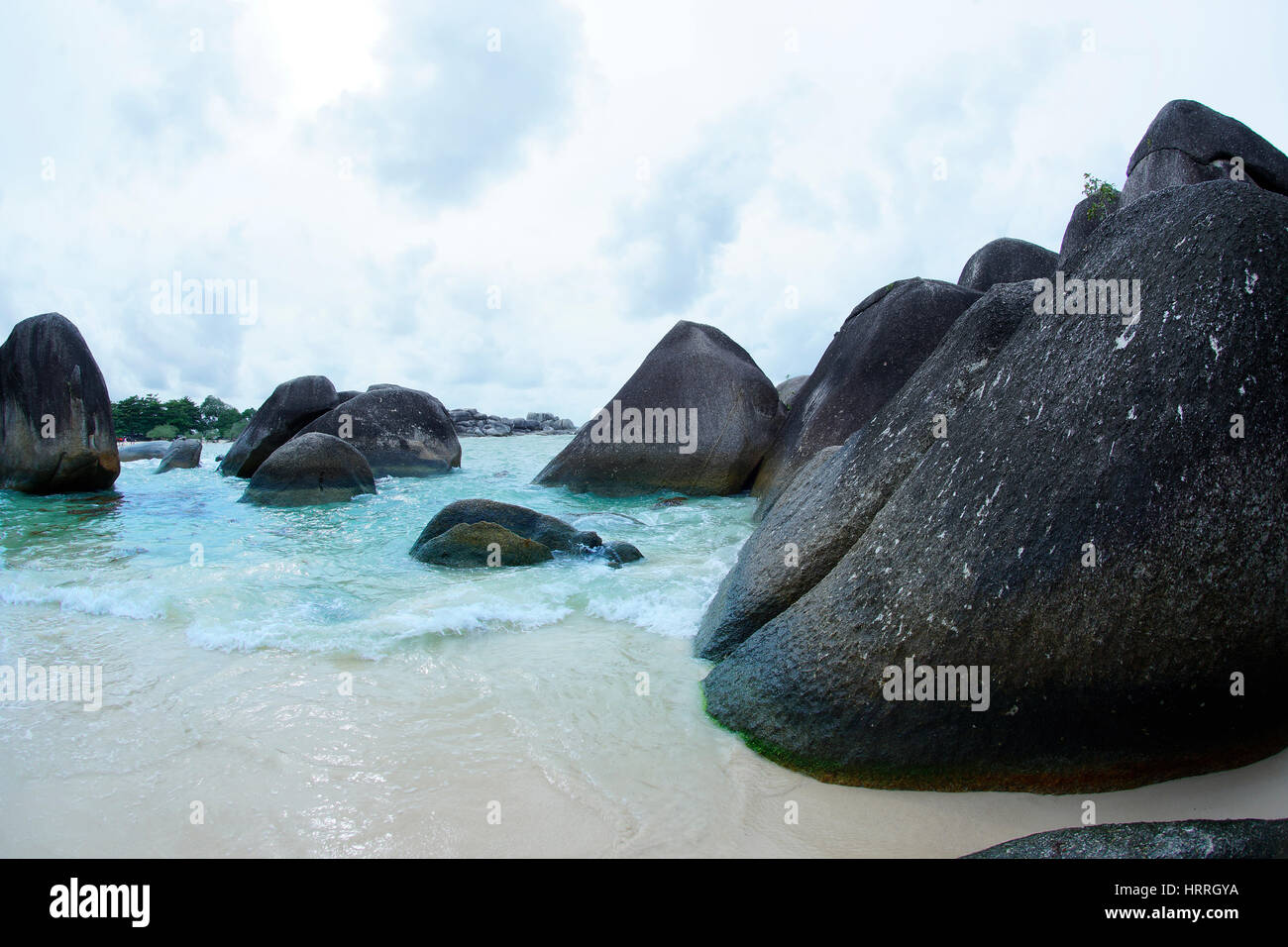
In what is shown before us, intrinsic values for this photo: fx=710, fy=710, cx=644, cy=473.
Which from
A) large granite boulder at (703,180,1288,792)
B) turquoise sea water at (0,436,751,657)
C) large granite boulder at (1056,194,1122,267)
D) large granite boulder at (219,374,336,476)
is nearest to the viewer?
large granite boulder at (703,180,1288,792)

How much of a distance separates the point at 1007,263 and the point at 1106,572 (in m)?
9.96

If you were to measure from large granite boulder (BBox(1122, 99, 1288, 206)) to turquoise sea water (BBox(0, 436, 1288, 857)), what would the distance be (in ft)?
25.3

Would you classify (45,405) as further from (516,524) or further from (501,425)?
(501,425)

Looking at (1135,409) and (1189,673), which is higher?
(1135,409)

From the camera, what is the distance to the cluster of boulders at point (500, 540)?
23.1ft

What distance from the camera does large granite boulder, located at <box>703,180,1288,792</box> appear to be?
95.0 inches

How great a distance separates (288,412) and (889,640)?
1675 centimetres

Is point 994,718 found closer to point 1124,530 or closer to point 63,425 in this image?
point 1124,530

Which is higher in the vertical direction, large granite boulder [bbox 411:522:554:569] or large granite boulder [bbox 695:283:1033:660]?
large granite boulder [bbox 695:283:1033:660]

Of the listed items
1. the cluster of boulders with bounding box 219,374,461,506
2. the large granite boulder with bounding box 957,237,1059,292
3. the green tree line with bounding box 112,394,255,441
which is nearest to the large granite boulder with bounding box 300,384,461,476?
the cluster of boulders with bounding box 219,374,461,506

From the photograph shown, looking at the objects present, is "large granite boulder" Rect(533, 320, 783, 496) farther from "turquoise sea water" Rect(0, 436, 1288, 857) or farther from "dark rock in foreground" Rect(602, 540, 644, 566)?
"turquoise sea water" Rect(0, 436, 1288, 857)

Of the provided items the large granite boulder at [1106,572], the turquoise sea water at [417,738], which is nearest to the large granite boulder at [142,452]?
the turquoise sea water at [417,738]
